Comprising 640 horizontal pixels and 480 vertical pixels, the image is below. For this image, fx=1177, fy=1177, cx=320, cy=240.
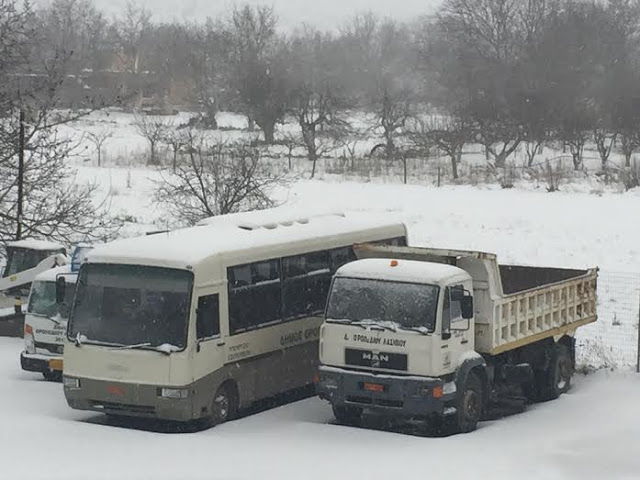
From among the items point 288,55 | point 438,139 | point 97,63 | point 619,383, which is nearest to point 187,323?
point 619,383

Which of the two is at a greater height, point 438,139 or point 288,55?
point 288,55

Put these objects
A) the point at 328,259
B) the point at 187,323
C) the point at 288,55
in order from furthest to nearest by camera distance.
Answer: the point at 288,55, the point at 328,259, the point at 187,323

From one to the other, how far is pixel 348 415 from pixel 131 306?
3542 mm

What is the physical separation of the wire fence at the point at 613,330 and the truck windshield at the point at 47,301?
923 centimetres

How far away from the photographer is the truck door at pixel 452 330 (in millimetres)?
16188

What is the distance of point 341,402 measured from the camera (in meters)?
16.4

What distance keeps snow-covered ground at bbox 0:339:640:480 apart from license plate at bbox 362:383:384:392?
61cm

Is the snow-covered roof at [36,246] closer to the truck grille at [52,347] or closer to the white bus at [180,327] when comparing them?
the truck grille at [52,347]

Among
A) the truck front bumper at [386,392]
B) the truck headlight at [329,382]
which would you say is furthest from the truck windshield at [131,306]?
the truck front bumper at [386,392]

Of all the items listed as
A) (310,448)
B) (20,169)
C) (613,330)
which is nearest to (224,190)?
(20,169)

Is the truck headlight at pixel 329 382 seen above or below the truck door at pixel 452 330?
below

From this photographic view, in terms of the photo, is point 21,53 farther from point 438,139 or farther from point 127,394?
point 438,139

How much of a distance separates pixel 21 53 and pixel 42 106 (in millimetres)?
1954

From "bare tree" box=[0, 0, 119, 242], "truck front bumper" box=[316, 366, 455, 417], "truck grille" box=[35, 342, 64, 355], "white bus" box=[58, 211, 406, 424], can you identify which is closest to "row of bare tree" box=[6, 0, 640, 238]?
"bare tree" box=[0, 0, 119, 242]
